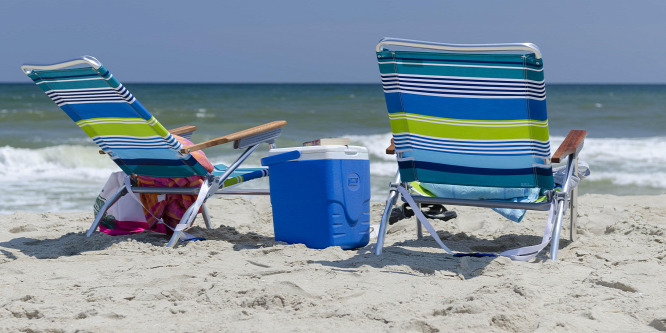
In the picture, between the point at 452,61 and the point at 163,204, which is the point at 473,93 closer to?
the point at 452,61

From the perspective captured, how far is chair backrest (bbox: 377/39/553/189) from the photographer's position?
298cm

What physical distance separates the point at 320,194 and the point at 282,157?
0.29 m

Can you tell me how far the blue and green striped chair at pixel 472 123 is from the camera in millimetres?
2986

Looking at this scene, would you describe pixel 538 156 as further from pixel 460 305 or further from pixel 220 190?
pixel 220 190

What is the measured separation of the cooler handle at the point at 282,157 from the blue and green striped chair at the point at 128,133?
0.26 meters

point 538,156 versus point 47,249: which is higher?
point 538,156

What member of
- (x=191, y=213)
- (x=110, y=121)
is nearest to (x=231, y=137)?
(x=191, y=213)

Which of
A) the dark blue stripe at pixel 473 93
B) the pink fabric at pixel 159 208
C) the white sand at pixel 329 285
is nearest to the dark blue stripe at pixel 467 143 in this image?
the dark blue stripe at pixel 473 93

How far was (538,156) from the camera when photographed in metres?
3.13

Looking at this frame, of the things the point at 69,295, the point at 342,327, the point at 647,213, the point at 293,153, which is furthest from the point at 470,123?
the point at 647,213

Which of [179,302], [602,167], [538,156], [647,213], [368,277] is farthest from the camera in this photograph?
[602,167]

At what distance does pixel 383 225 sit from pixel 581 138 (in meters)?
1.12

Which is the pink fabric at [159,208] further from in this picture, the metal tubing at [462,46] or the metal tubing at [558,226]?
the metal tubing at [558,226]

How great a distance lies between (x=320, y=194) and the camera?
3.52m
